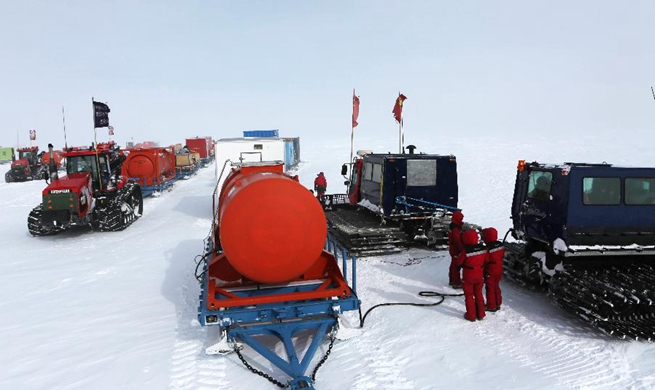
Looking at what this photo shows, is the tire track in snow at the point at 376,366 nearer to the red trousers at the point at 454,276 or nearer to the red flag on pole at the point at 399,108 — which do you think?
the red trousers at the point at 454,276

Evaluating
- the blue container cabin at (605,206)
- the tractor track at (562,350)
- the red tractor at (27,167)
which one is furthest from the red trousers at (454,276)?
the red tractor at (27,167)

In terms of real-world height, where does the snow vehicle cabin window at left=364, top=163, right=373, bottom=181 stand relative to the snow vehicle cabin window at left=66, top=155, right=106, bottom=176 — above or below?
below

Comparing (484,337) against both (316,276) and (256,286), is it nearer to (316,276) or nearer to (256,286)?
(316,276)

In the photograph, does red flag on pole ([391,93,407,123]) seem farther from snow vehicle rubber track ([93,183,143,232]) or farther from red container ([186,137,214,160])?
red container ([186,137,214,160])

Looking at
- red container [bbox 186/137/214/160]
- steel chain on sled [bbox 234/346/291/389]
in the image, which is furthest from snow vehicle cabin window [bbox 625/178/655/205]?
red container [bbox 186/137/214/160]

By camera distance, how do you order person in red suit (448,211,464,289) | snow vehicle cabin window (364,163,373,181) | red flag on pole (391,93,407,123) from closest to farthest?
1. person in red suit (448,211,464,289)
2. snow vehicle cabin window (364,163,373,181)
3. red flag on pole (391,93,407,123)

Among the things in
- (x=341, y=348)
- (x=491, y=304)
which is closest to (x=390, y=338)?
(x=341, y=348)

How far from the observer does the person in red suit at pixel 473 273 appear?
7477mm

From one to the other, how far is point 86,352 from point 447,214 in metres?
9.48

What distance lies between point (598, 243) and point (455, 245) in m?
2.52

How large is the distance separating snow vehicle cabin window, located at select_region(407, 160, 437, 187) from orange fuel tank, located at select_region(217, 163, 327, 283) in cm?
650

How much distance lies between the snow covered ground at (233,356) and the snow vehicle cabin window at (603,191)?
2.14m

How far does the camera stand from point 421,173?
1247 centimetres

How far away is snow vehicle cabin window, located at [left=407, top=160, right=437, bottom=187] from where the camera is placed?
488 inches
